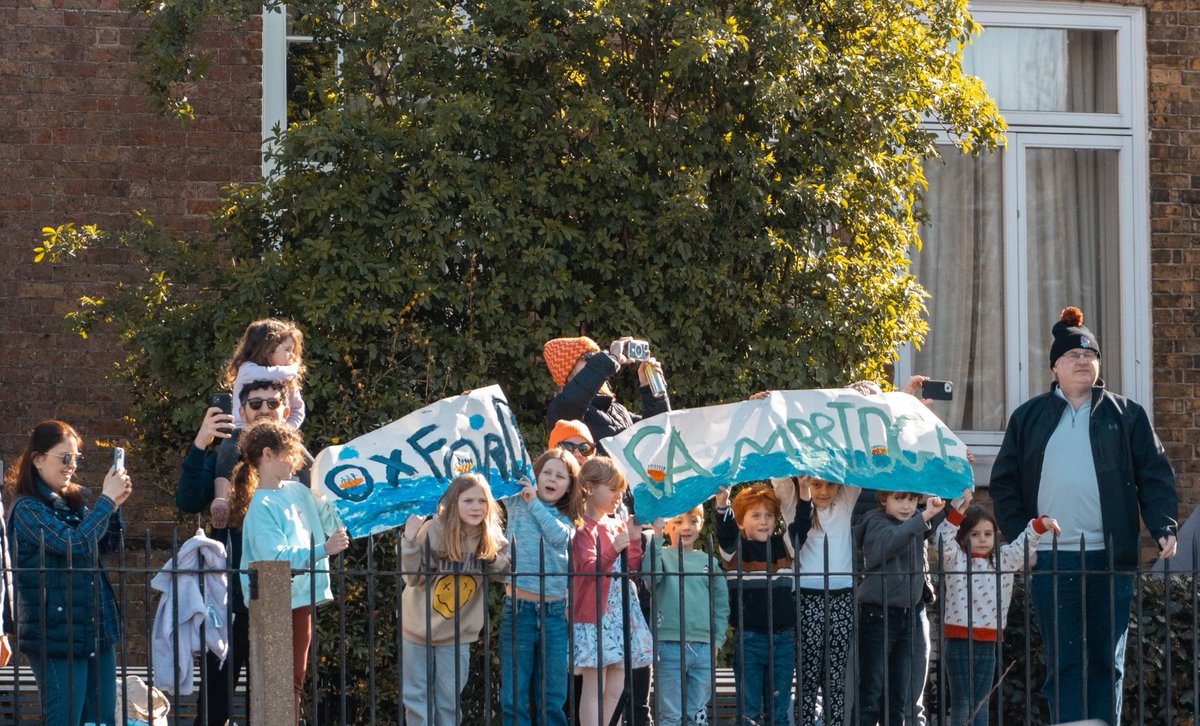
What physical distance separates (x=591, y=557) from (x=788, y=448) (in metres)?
0.98

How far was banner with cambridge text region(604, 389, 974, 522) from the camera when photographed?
7430mm

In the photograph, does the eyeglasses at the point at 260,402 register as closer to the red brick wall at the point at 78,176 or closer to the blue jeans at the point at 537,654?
the blue jeans at the point at 537,654

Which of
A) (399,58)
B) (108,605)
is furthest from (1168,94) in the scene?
(108,605)

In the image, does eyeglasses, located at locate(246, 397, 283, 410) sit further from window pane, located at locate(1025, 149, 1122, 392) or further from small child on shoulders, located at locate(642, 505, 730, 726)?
window pane, located at locate(1025, 149, 1122, 392)

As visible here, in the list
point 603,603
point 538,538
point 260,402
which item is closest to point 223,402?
point 260,402

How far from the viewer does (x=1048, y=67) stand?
39.1 feet

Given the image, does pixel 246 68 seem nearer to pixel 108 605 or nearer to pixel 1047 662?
pixel 108 605

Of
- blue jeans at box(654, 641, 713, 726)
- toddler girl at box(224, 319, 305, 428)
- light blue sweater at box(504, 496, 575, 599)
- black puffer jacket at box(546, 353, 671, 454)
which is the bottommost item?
blue jeans at box(654, 641, 713, 726)

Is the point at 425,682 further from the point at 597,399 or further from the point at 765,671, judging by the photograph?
the point at 597,399

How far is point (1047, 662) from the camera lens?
730 cm

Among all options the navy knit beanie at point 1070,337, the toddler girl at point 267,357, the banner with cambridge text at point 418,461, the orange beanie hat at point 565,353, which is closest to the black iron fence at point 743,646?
the banner with cambridge text at point 418,461

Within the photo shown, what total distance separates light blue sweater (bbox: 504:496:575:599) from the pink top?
2.7 inches

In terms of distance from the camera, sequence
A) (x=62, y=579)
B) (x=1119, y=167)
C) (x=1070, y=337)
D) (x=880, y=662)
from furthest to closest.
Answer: (x=1119, y=167) < (x=1070, y=337) < (x=880, y=662) < (x=62, y=579)

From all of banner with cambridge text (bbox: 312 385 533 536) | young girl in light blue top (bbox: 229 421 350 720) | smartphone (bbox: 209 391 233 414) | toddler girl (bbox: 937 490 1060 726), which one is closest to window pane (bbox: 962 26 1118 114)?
toddler girl (bbox: 937 490 1060 726)
